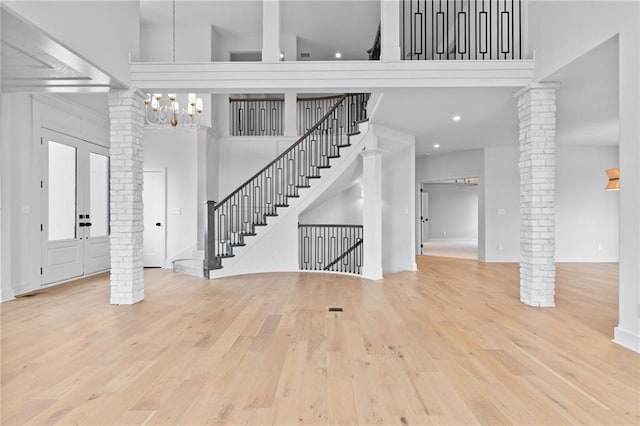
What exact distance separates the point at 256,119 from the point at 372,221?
16.1 ft

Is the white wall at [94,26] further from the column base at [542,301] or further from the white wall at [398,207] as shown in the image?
the column base at [542,301]

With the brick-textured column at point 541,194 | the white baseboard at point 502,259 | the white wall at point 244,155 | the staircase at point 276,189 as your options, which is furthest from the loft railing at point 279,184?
the white baseboard at point 502,259

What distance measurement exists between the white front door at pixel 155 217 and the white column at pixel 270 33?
459 centimetres

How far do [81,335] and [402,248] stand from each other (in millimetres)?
6094

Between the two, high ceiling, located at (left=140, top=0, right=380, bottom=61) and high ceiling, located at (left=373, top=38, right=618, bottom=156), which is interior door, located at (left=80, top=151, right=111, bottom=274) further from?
high ceiling, located at (left=373, top=38, right=618, bottom=156)

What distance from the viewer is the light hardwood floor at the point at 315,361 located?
2.07 m

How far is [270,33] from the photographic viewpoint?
470 centimetres

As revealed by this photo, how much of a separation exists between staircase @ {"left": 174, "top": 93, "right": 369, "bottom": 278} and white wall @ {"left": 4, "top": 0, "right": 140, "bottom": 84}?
2893mm

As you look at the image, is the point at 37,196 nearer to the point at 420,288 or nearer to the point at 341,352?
the point at 341,352

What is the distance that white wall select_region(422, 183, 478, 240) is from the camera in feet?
50.5

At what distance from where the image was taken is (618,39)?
321 cm

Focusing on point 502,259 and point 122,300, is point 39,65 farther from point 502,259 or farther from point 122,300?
point 502,259

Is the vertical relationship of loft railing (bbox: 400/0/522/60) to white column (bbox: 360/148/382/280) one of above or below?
above

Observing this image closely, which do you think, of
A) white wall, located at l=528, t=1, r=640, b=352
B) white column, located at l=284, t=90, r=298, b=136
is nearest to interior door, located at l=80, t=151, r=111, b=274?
white column, located at l=284, t=90, r=298, b=136
